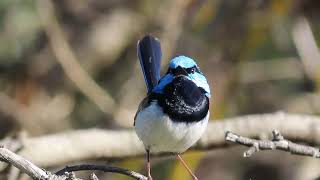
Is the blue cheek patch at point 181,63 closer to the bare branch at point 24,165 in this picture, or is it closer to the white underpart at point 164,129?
the white underpart at point 164,129

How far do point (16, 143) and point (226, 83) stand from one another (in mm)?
1525

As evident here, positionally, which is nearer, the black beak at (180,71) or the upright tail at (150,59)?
the black beak at (180,71)

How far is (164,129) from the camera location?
2.59 m

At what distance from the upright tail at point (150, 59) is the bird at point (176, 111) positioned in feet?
0.95

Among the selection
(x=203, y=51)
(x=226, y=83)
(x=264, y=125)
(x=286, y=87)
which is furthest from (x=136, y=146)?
(x=286, y=87)

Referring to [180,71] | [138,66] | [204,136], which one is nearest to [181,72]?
[180,71]

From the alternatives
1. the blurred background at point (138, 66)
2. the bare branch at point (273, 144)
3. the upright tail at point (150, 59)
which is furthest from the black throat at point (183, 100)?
the blurred background at point (138, 66)

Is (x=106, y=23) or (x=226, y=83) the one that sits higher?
(x=106, y=23)

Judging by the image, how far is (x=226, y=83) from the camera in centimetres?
456

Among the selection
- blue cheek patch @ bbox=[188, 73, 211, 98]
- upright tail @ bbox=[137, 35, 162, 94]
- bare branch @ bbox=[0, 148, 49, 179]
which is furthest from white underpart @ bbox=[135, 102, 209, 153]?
bare branch @ bbox=[0, 148, 49, 179]

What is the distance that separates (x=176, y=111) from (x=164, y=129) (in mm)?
66

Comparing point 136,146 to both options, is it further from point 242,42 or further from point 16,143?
point 242,42

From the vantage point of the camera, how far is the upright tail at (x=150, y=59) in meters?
3.02

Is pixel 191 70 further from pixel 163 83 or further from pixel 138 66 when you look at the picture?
pixel 138 66
